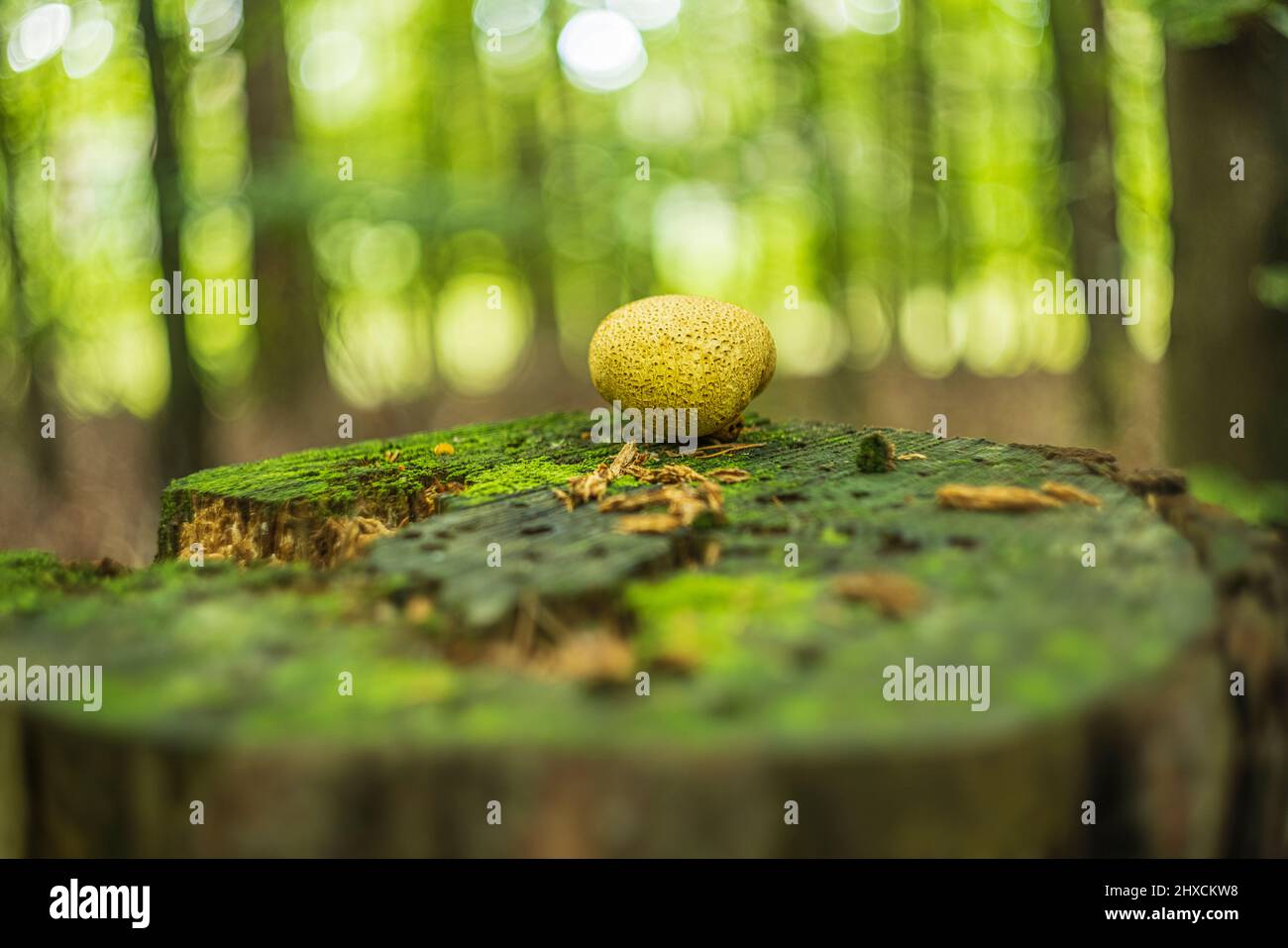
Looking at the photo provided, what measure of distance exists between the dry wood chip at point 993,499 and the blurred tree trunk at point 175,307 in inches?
248

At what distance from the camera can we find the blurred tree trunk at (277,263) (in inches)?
291

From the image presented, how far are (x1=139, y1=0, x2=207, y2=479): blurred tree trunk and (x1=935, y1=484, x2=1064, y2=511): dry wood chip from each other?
6.29m

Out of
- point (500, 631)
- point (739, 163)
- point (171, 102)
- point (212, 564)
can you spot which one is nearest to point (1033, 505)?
point (500, 631)

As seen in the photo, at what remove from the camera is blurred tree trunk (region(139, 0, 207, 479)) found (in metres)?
6.32

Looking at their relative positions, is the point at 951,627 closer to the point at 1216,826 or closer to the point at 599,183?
the point at 1216,826

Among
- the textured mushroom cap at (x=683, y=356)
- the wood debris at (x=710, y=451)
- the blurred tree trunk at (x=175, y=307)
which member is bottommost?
the wood debris at (x=710, y=451)

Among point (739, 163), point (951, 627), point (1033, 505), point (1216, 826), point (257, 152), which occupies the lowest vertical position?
point (1216, 826)

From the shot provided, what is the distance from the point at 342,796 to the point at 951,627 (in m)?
1.10

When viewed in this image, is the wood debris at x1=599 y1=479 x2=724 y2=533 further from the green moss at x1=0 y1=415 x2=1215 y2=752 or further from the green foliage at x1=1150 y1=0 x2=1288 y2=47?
the green foliage at x1=1150 y1=0 x2=1288 y2=47

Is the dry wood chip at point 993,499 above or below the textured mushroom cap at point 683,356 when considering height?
below

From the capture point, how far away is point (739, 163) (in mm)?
A: 10484

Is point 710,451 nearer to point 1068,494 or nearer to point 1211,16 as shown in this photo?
point 1068,494

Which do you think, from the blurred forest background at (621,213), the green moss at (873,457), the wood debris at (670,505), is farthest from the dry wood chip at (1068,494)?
the blurred forest background at (621,213)

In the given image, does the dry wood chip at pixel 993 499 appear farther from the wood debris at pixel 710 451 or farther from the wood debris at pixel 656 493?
the wood debris at pixel 710 451
